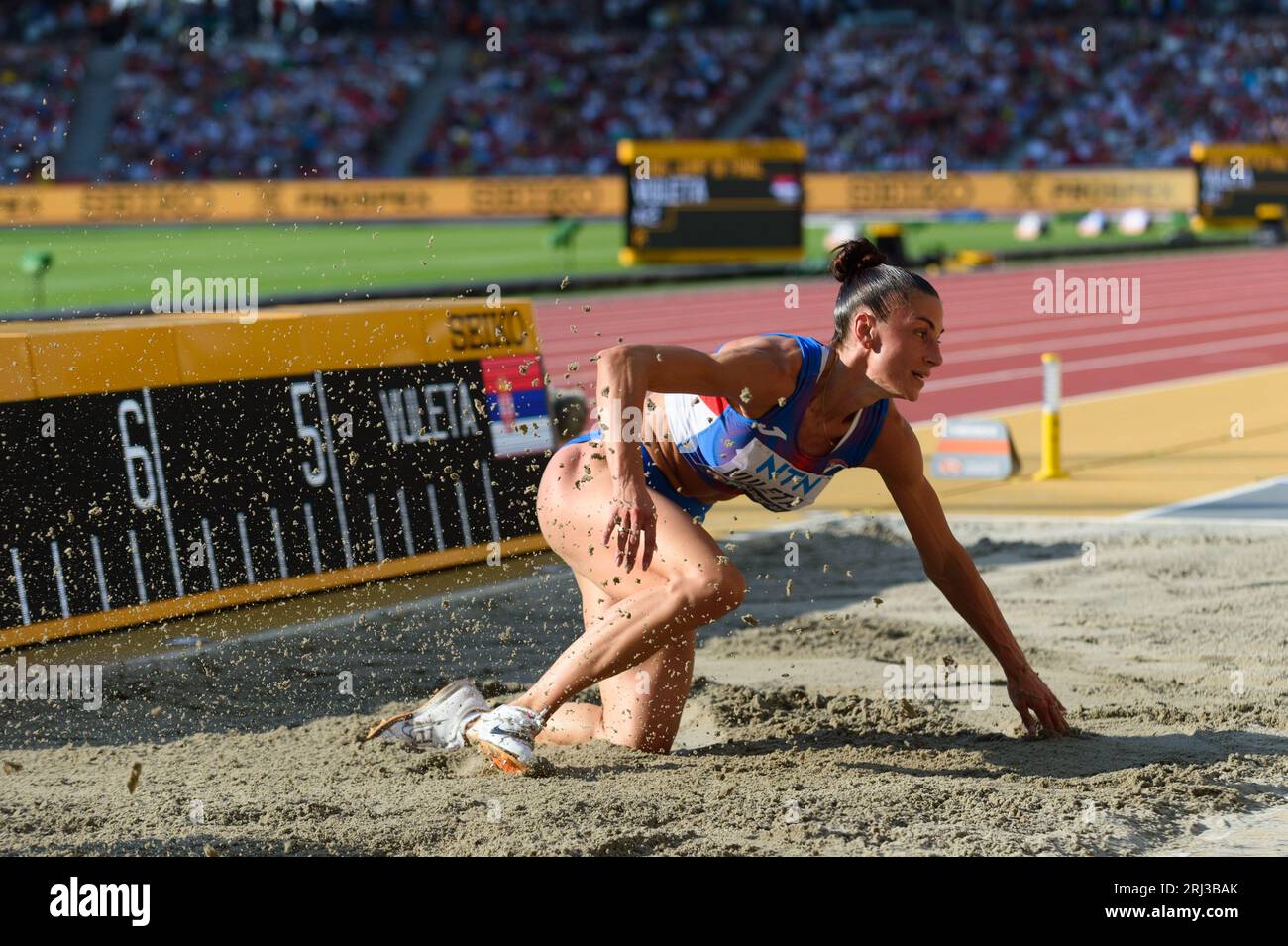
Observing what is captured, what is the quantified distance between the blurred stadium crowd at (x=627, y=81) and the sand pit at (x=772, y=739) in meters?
36.5

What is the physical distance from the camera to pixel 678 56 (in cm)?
4753

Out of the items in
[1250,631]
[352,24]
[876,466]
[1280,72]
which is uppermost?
[352,24]

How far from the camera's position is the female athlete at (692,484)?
426 centimetres

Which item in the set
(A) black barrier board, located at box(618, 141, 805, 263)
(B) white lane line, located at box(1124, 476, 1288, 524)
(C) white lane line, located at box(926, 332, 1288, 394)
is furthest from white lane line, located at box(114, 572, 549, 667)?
(A) black barrier board, located at box(618, 141, 805, 263)

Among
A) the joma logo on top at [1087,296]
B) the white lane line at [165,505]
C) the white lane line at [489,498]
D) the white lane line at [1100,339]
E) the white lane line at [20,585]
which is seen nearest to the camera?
the white lane line at [20,585]

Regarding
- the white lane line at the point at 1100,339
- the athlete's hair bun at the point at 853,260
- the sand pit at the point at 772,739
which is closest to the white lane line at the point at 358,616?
the sand pit at the point at 772,739

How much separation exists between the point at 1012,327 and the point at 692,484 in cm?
1542

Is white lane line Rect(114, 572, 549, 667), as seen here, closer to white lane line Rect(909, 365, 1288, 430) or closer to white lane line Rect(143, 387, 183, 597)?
white lane line Rect(143, 387, 183, 597)

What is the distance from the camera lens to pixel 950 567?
485 centimetres

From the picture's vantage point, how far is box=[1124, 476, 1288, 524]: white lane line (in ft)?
28.9

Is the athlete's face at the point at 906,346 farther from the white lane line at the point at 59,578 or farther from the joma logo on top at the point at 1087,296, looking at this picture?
the joma logo on top at the point at 1087,296
